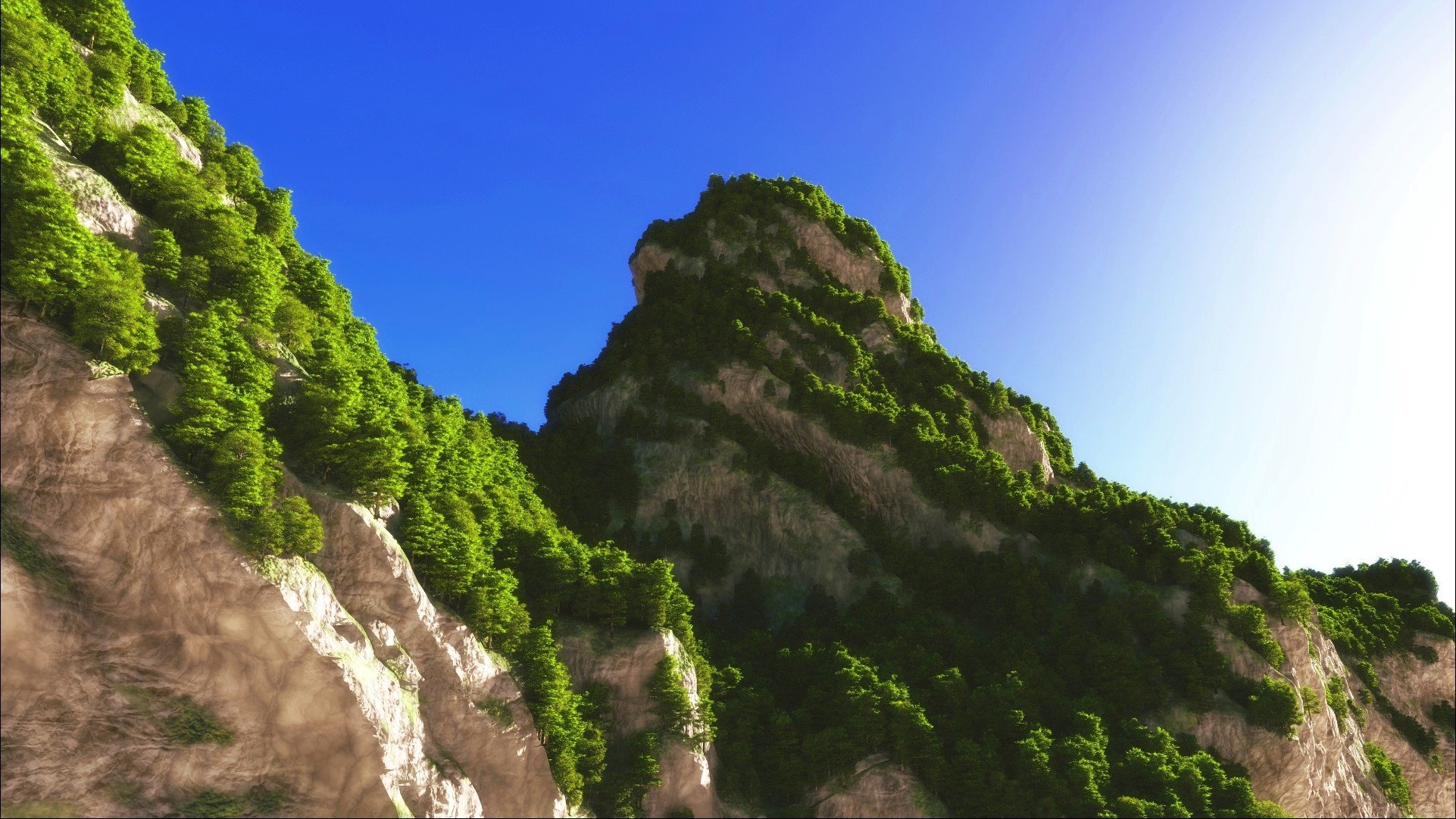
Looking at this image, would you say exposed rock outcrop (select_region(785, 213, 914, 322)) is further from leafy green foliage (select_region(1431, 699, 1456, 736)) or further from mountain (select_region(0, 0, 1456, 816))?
leafy green foliage (select_region(1431, 699, 1456, 736))

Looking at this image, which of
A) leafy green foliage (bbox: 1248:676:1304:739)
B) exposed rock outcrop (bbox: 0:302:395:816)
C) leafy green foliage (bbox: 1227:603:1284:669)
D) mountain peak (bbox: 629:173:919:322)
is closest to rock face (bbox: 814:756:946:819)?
leafy green foliage (bbox: 1248:676:1304:739)

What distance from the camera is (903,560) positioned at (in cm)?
7750

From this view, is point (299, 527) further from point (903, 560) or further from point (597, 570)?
point (903, 560)

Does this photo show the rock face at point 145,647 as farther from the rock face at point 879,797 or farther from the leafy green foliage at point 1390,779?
the leafy green foliage at point 1390,779

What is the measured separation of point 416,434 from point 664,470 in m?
33.2

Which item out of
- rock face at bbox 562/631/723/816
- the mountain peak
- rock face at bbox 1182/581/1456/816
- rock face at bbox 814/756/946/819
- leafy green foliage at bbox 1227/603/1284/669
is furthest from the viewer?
the mountain peak

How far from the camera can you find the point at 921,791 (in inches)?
2111

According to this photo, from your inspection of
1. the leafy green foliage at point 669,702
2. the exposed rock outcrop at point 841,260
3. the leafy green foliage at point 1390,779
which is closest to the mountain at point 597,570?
the leafy green foliage at point 669,702

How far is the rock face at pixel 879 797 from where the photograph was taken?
53000 millimetres

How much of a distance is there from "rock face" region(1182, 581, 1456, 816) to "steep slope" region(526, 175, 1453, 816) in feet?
0.80

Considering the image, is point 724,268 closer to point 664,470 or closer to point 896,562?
point 664,470

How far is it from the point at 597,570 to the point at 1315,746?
5753 centimetres

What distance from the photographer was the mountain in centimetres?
3506

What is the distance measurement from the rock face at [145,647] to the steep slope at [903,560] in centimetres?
2691
